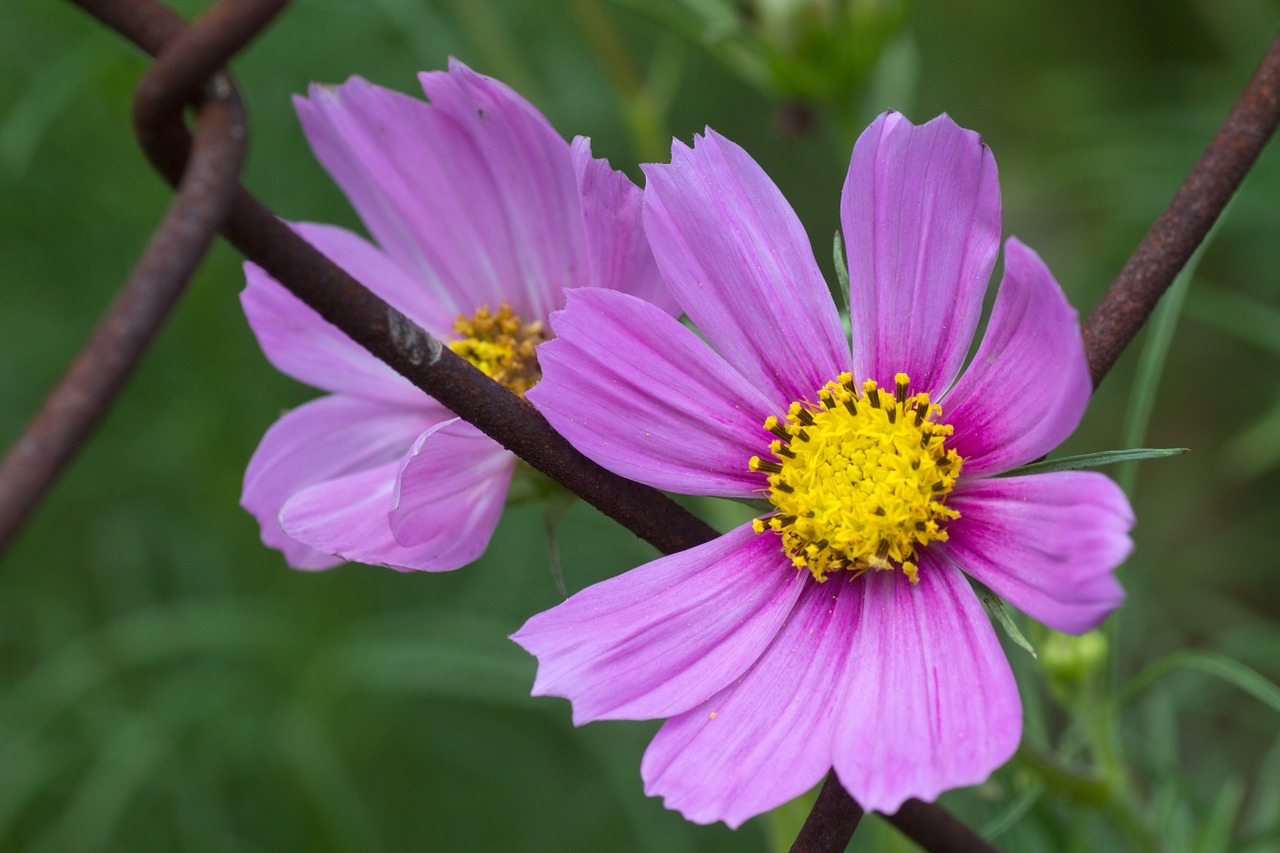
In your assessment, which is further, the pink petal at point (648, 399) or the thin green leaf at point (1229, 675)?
the thin green leaf at point (1229, 675)

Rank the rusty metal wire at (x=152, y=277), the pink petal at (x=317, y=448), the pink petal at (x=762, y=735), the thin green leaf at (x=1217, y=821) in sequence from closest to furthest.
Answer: the rusty metal wire at (x=152, y=277)
the pink petal at (x=762, y=735)
the pink petal at (x=317, y=448)
the thin green leaf at (x=1217, y=821)

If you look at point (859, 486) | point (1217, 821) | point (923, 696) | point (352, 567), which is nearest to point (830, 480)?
point (859, 486)

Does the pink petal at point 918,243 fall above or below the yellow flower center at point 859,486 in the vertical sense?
above

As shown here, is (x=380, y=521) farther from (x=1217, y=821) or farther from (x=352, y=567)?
(x=352, y=567)

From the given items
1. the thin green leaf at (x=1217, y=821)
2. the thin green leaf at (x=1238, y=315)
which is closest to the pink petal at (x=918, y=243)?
the thin green leaf at (x=1217, y=821)

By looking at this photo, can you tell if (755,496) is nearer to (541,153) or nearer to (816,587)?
(816,587)

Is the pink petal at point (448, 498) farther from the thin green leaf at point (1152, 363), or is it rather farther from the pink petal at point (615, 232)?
the thin green leaf at point (1152, 363)

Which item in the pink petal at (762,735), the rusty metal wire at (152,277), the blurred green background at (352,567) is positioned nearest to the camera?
the rusty metal wire at (152,277)
